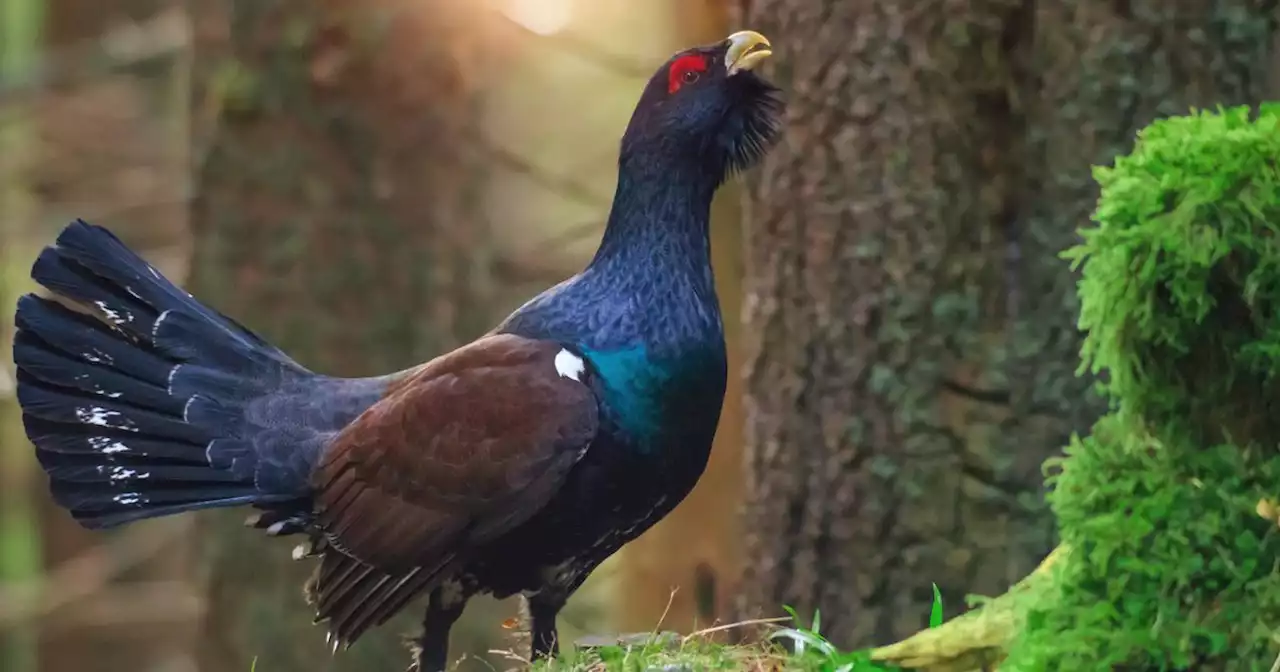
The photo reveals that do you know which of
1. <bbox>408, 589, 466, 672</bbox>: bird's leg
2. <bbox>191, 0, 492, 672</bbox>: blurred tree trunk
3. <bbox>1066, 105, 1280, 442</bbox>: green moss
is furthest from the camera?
<bbox>191, 0, 492, 672</bbox>: blurred tree trunk

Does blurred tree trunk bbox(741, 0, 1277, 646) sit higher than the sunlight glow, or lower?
lower

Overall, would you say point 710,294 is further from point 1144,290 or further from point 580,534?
point 1144,290

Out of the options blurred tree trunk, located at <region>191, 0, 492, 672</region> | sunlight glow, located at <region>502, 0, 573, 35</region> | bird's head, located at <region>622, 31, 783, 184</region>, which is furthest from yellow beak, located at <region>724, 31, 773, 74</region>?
sunlight glow, located at <region>502, 0, 573, 35</region>

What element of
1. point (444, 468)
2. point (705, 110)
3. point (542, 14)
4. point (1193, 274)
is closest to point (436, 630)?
point (444, 468)

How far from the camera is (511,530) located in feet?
5.42

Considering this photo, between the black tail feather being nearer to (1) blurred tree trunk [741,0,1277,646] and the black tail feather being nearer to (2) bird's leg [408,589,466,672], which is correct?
(2) bird's leg [408,589,466,672]

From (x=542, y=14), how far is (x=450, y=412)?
7.11 ft

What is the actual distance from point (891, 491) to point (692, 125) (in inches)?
42.7

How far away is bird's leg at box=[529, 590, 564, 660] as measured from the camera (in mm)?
1820

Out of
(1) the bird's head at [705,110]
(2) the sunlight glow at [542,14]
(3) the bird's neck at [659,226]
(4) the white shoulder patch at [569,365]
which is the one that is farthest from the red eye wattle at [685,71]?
(2) the sunlight glow at [542,14]

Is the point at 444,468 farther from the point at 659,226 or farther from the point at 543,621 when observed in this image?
the point at 659,226

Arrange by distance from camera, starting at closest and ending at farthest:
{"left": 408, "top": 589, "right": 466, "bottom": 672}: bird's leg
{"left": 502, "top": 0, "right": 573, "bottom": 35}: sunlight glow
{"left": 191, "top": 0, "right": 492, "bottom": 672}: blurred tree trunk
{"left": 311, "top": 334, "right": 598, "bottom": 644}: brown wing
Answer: {"left": 311, "top": 334, "right": 598, "bottom": 644}: brown wing < {"left": 408, "top": 589, "right": 466, "bottom": 672}: bird's leg < {"left": 191, "top": 0, "right": 492, "bottom": 672}: blurred tree trunk < {"left": 502, "top": 0, "right": 573, "bottom": 35}: sunlight glow

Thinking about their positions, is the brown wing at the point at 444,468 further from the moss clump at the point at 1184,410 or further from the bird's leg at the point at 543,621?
the moss clump at the point at 1184,410

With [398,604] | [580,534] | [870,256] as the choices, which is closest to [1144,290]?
[580,534]
